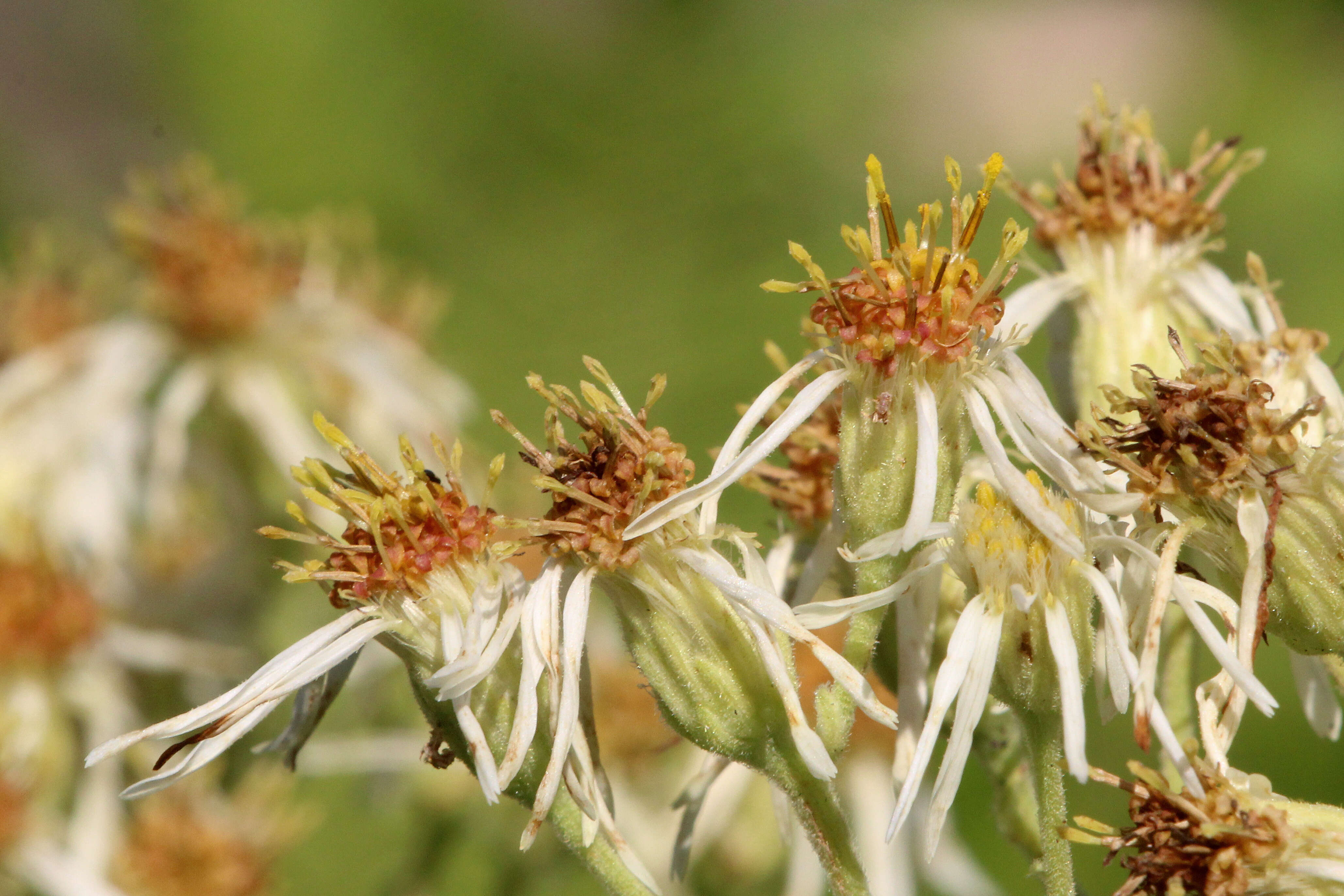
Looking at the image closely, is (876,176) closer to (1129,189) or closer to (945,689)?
(945,689)

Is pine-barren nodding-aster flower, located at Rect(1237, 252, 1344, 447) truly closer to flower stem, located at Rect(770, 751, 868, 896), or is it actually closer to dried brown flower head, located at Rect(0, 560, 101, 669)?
flower stem, located at Rect(770, 751, 868, 896)

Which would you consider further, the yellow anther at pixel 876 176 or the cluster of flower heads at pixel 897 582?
the yellow anther at pixel 876 176

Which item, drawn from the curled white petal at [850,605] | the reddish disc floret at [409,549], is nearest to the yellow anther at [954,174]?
the curled white petal at [850,605]

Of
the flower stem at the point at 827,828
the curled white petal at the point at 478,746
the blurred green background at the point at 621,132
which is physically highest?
the blurred green background at the point at 621,132

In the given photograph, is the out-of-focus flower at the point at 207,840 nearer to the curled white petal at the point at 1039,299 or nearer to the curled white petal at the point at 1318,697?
the curled white petal at the point at 1039,299

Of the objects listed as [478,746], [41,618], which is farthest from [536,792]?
[41,618]

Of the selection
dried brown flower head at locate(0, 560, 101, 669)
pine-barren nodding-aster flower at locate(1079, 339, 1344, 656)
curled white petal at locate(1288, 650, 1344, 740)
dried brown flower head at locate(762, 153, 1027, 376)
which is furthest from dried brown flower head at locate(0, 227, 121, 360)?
curled white petal at locate(1288, 650, 1344, 740)
